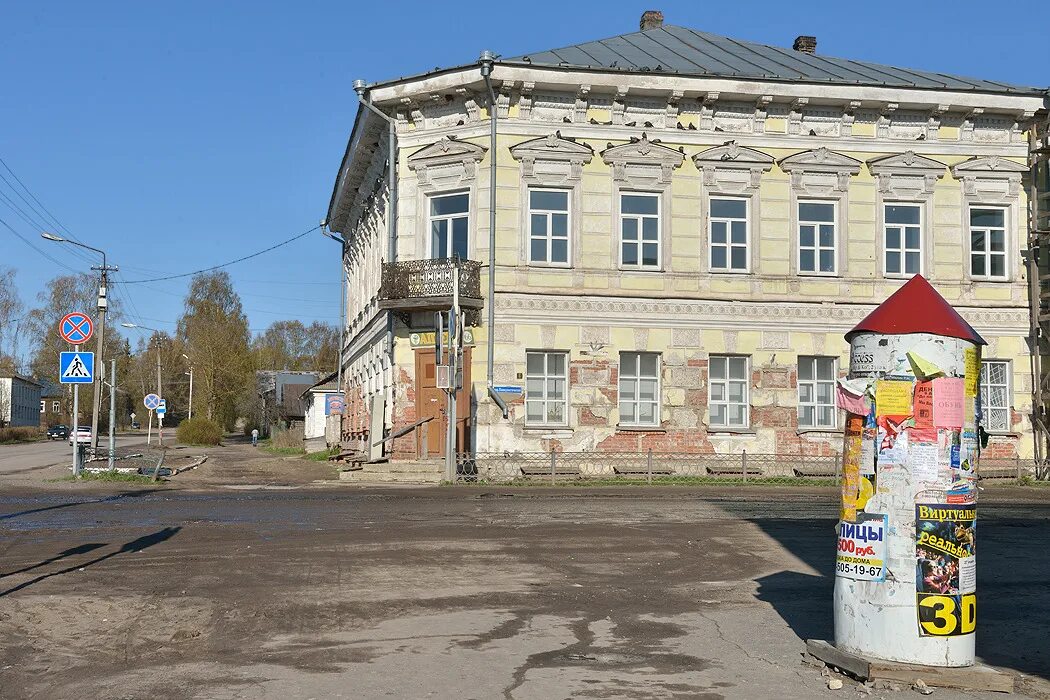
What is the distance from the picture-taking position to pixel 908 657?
7.14 meters

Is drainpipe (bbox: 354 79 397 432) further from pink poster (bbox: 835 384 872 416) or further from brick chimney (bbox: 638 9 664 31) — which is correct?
pink poster (bbox: 835 384 872 416)

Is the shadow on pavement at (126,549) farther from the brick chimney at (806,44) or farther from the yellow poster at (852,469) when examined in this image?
the brick chimney at (806,44)

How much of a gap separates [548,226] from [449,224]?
2.58 metres

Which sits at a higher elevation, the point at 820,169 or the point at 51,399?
the point at 820,169

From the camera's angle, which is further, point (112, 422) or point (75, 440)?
point (112, 422)

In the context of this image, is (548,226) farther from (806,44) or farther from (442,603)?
(442,603)

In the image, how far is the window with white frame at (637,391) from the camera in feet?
96.1

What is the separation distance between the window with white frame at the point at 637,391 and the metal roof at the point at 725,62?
24.2ft

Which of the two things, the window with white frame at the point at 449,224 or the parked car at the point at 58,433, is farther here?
the parked car at the point at 58,433

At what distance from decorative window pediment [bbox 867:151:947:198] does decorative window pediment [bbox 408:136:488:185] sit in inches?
411

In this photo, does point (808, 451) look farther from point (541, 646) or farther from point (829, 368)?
point (541, 646)

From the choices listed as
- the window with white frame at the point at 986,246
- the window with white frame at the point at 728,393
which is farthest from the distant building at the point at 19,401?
the window with white frame at the point at 986,246

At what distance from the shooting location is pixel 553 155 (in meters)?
28.9

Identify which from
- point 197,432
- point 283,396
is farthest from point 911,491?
point 197,432
